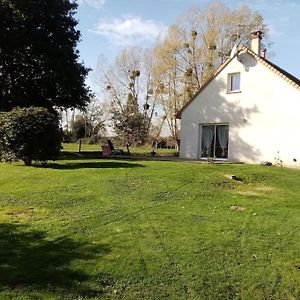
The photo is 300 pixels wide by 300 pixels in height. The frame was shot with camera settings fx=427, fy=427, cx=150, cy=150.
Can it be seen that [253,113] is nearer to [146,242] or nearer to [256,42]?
[256,42]

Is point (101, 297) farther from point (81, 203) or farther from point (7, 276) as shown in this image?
point (81, 203)

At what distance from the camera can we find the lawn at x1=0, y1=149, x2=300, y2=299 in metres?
6.07

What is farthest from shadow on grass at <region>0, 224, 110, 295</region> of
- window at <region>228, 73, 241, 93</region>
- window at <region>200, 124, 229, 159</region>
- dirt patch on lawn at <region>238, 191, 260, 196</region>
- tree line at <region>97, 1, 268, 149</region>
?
tree line at <region>97, 1, 268, 149</region>

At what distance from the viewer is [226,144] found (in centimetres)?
2394

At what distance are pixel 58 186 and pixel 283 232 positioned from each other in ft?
21.6

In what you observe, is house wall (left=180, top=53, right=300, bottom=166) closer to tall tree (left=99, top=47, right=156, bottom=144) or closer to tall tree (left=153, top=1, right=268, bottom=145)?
tall tree (left=153, top=1, right=268, bottom=145)

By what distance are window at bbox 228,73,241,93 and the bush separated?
1059 centimetres

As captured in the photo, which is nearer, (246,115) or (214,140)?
(246,115)

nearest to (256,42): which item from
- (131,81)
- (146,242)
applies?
(146,242)

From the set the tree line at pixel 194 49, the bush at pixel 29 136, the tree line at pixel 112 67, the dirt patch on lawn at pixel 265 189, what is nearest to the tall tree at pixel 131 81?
the tree line at pixel 112 67

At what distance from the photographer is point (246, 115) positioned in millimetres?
22797

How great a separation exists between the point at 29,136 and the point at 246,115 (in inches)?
455

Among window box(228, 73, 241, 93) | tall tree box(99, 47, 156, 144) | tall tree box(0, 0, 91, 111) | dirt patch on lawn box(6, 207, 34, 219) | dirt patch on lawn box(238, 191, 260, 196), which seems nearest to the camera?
dirt patch on lawn box(6, 207, 34, 219)

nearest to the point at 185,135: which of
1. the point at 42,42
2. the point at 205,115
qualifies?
the point at 205,115
